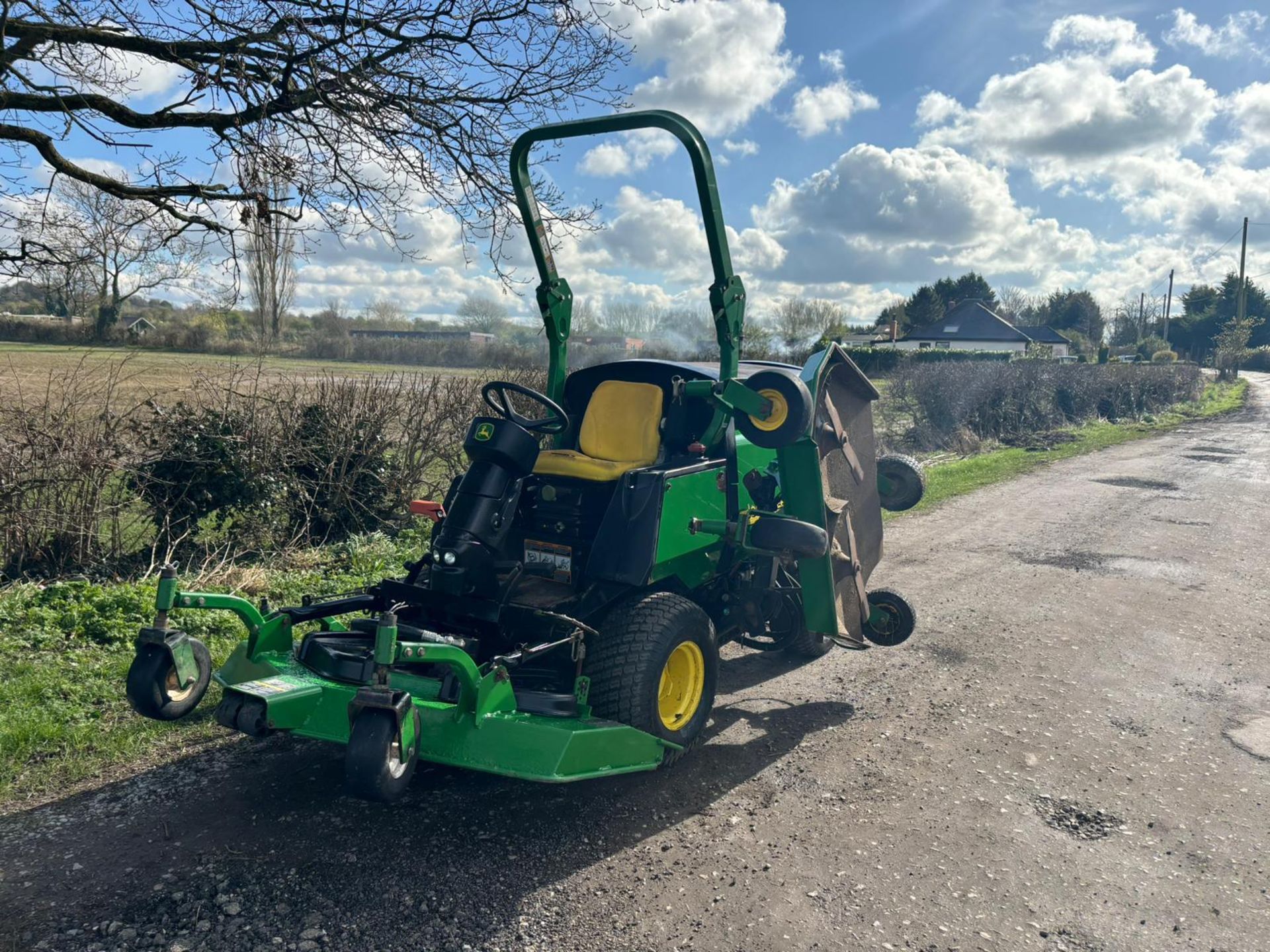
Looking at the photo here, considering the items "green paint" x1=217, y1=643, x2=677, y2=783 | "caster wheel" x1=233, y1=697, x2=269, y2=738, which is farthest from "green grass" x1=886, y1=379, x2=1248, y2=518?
"caster wheel" x1=233, y1=697, x2=269, y2=738

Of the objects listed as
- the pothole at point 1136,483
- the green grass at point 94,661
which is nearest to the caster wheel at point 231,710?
the green grass at point 94,661

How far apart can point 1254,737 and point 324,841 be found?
14.4ft

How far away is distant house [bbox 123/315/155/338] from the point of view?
38.5 feet

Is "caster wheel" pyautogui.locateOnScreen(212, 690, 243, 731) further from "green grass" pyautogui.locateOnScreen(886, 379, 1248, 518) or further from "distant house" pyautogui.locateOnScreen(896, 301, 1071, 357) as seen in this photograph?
"distant house" pyautogui.locateOnScreen(896, 301, 1071, 357)

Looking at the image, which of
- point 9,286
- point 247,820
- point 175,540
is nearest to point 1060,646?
point 247,820

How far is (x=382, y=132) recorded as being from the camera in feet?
19.8

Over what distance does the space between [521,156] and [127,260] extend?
10.7 feet

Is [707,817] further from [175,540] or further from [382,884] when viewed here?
[175,540]

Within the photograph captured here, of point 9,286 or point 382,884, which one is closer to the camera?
point 382,884

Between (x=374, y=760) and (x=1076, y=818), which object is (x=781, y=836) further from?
(x=374, y=760)

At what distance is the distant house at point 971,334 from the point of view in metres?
57.3

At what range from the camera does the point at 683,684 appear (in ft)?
13.8

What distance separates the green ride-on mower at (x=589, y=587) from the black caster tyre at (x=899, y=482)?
0.94 m

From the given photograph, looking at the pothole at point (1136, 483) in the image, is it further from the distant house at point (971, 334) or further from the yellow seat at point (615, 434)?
the distant house at point (971, 334)
